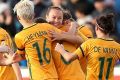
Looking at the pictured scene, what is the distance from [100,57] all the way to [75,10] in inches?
336

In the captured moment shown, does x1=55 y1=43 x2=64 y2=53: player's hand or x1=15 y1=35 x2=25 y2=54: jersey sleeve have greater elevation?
x1=15 y1=35 x2=25 y2=54: jersey sleeve

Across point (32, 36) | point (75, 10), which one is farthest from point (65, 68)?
point (75, 10)

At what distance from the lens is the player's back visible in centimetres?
895

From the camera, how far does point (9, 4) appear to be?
1777 cm

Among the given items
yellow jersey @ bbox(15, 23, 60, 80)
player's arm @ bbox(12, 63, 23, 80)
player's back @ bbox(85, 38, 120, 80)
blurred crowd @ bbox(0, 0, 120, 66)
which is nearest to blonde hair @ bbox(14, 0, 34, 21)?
yellow jersey @ bbox(15, 23, 60, 80)

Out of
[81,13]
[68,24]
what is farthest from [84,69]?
[81,13]

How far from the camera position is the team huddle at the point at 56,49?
352 inches

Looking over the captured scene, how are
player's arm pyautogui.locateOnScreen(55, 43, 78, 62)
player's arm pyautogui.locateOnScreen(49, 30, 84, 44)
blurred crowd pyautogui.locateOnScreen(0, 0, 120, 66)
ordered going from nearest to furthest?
player's arm pyautogui.locateOnScreen(55, 43, 78, 62)
player's arm pyautogui.locateOnScreen(49, 30, 84, 44)
blurred crowd pyautogui.locateOnScreen(0, 0, 120, 66)

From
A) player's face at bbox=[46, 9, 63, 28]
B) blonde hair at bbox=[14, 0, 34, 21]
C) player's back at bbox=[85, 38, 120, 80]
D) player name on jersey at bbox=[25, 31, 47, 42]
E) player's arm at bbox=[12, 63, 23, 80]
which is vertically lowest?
player's arm at bbox=[12, 63, 23, 80]

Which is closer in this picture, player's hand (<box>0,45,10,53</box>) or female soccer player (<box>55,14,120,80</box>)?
female soccer player (<box>55,14,120,80</box>)

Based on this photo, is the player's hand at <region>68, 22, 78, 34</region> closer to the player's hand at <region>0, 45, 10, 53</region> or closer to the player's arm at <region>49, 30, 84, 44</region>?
the player's arm at <region>49, 30, 84, 44</region>

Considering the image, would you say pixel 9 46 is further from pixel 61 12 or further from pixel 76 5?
pixel 76 5

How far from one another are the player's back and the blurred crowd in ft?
24.6

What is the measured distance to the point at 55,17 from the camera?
929cm
